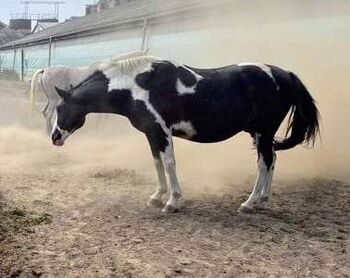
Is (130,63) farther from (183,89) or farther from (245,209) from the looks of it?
(245,209)

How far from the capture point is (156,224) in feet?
18.8

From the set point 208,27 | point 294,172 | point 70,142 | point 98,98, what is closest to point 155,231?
point 98,98

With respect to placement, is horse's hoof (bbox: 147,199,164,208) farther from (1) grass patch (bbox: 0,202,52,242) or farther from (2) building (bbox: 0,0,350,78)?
(2) building (bbox: 0,0,350,78)

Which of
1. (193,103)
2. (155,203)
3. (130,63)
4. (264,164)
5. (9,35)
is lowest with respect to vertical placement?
(9,35)

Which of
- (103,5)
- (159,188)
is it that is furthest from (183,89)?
(103,5)

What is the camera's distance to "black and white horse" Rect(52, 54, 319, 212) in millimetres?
6262

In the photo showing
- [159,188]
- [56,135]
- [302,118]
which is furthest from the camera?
[56,135]

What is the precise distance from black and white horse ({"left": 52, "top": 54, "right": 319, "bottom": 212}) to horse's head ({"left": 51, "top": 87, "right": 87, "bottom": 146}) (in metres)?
0.05

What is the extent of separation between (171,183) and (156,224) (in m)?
0.67

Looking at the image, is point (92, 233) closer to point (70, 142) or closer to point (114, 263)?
point (114, 263)

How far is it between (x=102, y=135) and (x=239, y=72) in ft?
22.7

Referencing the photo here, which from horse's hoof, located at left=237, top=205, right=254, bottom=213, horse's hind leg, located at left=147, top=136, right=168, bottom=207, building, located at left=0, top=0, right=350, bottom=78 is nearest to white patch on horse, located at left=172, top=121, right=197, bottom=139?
horse's hind leg, located at left=147, top=136, right=168, bottom=207

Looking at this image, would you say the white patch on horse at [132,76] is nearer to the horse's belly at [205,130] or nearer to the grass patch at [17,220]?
the horse's belly at [205,130]

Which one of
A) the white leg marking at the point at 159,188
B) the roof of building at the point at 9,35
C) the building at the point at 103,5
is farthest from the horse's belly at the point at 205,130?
the roof of building at the point at 9,35
